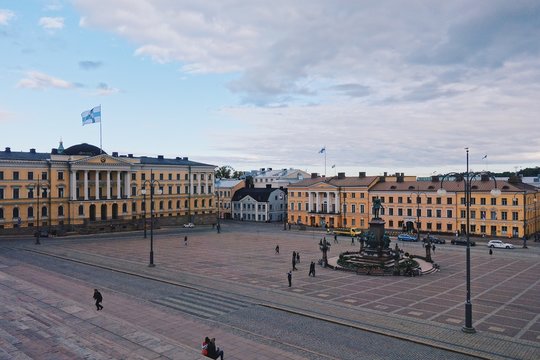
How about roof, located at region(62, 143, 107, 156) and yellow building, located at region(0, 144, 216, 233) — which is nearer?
yellow building, located at region(0, 144, 216, 233)

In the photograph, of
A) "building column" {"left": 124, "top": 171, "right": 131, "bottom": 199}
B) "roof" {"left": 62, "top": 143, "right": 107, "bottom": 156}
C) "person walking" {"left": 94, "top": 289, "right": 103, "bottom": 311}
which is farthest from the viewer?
"building column" {"left": 124, "top": 171, "right": 131, "bottom": 199}

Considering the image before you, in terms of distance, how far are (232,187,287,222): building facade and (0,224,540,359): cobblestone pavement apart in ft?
171

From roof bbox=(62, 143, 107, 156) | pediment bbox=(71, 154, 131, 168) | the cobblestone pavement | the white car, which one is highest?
roof bbox=(62, 143, 107, 156)

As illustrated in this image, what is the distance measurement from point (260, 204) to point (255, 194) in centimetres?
348

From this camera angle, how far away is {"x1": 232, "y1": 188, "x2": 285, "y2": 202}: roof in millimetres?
117625

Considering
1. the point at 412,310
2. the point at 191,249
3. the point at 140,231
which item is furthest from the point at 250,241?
the point at 412,310

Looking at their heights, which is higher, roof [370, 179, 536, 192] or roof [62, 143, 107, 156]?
roof [62, 143, 107, 156]

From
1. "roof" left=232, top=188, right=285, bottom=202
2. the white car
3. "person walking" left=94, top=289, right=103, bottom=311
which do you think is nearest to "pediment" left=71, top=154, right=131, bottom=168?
"roof" left=232, top=188, right=285, bottom=202

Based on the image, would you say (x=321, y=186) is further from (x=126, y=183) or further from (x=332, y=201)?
(x=126, y=183)

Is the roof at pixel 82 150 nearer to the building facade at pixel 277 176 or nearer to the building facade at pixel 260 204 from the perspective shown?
the building facade at pixel 260 204

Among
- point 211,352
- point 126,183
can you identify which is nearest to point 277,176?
point 126,183

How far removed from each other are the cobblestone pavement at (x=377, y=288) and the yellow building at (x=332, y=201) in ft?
90.1

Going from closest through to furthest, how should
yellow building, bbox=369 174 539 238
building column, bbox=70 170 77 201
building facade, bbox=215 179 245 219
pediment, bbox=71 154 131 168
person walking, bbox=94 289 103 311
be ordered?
person walking, bbox=94 289 103 311 < yellow building, bbox=369 174 539 238 < building column, bbox=70 170 77 201 < pediment, bbox=71 154 131 168 < building facade, bbox=215 179 245 219

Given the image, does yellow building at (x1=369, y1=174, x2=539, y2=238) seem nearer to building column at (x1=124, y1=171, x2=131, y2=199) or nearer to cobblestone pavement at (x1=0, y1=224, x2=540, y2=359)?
cobblestone pavement at (x1=0, y1=224, x2=540, y2=359)
